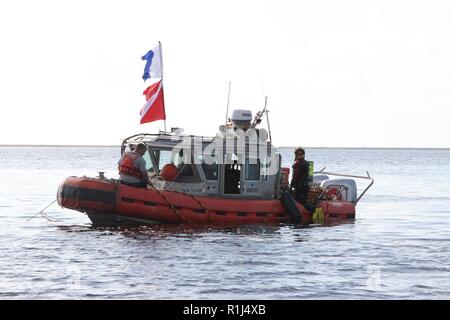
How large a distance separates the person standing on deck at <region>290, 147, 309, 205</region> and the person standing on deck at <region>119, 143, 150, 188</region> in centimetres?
437

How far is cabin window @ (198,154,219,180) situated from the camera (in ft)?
71.0

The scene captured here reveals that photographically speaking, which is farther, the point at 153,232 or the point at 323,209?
the point at 323,209

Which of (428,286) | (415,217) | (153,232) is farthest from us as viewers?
(415,217)

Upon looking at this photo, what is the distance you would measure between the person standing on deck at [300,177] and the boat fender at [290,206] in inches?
24.0

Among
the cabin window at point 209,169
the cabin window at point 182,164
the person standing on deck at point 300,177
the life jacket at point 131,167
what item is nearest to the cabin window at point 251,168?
the cabin window at point 209,169

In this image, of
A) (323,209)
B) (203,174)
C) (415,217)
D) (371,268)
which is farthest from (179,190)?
(415,217)

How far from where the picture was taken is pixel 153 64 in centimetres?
2323

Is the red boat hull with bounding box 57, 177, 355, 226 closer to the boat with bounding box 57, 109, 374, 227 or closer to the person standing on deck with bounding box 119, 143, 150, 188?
the boat with bounding box 57, 109, 374, 227

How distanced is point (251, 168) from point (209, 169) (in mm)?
1158

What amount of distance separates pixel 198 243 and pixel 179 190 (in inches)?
108

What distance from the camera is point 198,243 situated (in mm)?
19156

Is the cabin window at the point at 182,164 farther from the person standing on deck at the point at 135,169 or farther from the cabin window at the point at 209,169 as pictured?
the person standing on deck at the point at 135,169

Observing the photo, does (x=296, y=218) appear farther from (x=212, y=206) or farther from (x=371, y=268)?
(x=371, y=268)

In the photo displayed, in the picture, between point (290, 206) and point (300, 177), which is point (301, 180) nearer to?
point (300, 177)
